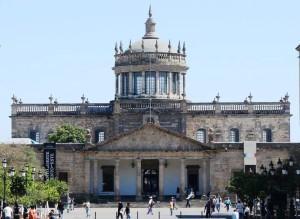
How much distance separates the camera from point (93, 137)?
12181 centimetres

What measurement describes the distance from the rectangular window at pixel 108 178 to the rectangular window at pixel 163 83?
10190 mm

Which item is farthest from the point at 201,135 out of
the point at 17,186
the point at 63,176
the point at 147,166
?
the point at 17,186

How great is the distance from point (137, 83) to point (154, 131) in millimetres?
9559

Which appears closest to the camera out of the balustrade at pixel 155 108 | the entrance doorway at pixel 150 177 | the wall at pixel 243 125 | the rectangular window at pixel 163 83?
the entrance doorway at pixel 150 177

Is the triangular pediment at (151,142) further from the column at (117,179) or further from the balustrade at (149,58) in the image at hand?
the balustrade at (149,58)

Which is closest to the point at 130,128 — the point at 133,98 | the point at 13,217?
the point at 133,98

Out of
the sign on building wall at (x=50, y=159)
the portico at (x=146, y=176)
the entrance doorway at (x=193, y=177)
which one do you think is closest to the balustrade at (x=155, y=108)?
the portico at (x=146, y=176)

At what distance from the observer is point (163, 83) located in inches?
4850

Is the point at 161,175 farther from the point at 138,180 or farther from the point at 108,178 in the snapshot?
the point at 108,178

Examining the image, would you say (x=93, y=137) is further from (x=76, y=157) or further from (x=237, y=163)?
(x=237, y=163)

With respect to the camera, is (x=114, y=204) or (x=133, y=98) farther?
(x=133, y=98)

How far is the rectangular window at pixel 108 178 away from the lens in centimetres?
11712

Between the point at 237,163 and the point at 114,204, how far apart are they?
13.7 metres

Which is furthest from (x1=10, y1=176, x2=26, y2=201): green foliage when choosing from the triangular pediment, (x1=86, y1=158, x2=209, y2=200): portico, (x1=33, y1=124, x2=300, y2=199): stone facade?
(x1=86, y1=158, x2=209, y2=200): portico
